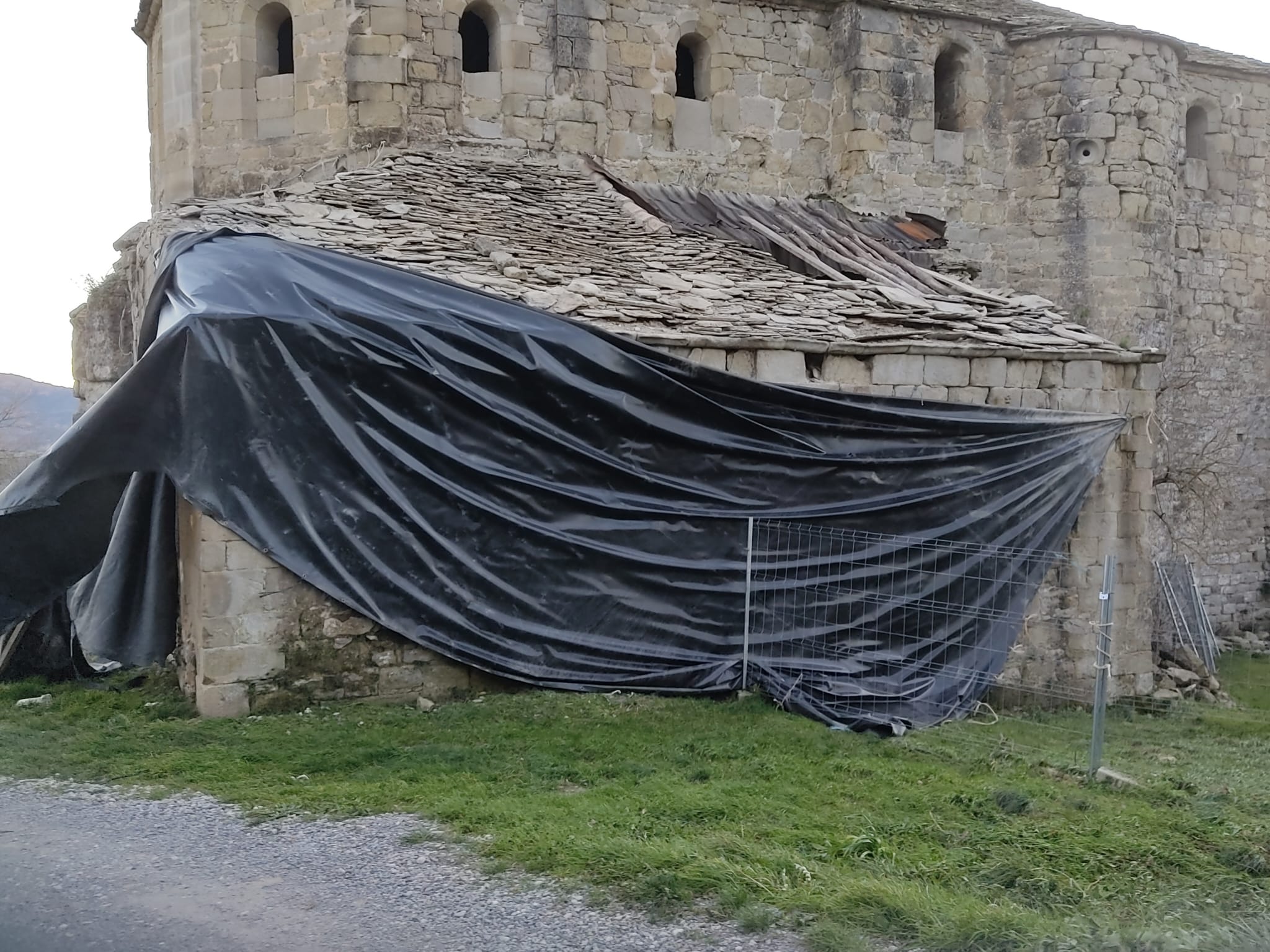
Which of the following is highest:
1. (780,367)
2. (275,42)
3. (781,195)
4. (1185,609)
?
(275,42)

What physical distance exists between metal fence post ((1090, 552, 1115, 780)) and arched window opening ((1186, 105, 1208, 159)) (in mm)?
12115

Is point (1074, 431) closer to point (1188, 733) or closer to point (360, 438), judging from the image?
point (1188, 733)

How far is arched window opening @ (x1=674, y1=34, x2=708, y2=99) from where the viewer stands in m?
14.0

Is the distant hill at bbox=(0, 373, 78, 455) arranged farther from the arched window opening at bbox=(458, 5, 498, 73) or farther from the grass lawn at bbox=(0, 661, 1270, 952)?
the grass lawn at bbox=(0, 661, 1270, 952)

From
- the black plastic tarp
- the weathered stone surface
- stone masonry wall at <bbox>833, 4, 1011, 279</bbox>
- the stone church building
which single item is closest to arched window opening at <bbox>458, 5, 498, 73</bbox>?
the stone church building

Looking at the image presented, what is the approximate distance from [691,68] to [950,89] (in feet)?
10.9

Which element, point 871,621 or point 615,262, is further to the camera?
point 615,262

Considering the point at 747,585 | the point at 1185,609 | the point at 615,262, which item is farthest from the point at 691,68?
the point at 1185,609

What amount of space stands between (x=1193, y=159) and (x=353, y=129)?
437 inches

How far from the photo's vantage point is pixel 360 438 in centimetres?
813

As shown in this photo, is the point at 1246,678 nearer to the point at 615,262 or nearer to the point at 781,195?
the point at 781,195

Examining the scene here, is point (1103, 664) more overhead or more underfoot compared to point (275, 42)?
more underfoot

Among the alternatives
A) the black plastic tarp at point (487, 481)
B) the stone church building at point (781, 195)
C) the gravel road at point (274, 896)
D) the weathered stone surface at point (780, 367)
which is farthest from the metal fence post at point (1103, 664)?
the gravel road at point (274, 896)

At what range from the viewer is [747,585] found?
29.2ft
